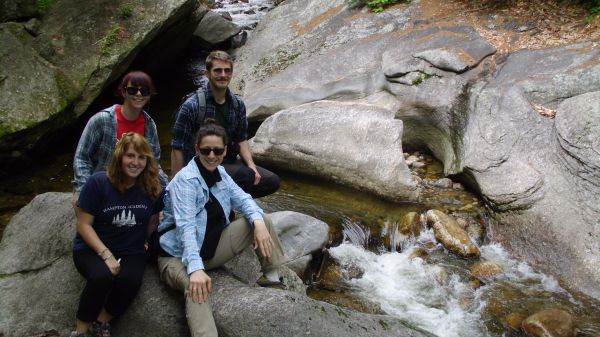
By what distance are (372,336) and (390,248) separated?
3.48 m

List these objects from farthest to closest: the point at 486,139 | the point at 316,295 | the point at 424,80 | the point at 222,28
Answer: the point at 222,28, the point at 424,80, the point at 486,139, the point at 316,295

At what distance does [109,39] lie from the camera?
9930mm

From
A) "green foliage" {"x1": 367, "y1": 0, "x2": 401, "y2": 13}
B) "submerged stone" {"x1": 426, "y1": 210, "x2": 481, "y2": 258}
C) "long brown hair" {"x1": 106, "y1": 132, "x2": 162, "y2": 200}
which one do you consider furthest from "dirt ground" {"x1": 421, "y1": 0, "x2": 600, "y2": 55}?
"long brown hair" {"x1": 106, "y1": 132, "x2": 162, "y2": 200}

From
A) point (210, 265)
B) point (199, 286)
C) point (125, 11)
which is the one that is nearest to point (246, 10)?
point (125, 11)

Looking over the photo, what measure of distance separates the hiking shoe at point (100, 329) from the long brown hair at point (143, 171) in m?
1.18

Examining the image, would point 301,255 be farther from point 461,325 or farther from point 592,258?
point 592,258

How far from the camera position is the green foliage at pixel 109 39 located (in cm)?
986

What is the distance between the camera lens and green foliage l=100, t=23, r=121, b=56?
9859 millimetres

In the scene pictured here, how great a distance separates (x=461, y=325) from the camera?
602cm

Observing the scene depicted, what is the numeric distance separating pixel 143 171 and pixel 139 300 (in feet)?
3.84

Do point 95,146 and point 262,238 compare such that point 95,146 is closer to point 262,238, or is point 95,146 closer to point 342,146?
point 262,238

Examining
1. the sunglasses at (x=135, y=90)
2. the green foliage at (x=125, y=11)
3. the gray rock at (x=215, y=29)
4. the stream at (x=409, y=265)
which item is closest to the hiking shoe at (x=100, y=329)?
the sunglasses at (x=135, y=90)

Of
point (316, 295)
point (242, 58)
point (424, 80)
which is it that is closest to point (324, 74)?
point (424, 80)

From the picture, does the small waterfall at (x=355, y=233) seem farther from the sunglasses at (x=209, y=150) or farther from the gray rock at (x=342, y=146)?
the sunglasses at (x=209, y=150)
